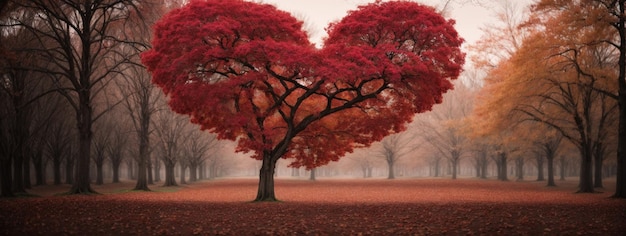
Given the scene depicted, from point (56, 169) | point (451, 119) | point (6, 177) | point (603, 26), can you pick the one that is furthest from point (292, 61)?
point (451, 119)

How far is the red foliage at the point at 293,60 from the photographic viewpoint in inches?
666

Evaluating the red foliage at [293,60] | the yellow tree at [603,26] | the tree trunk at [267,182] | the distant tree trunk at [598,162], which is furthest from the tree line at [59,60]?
the distant tree trunk at [598,162]

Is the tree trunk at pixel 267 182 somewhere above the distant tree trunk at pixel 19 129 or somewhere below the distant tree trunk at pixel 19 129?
below

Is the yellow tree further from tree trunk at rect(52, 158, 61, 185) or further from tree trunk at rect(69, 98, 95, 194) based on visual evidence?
tree trunk at rect(52, 158, 61, 185)

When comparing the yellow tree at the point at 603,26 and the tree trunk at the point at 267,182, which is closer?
the yellow tree at the point at 603,26

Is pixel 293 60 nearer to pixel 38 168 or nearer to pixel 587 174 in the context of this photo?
pixel 587 174

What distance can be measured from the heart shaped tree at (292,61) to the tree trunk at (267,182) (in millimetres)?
71

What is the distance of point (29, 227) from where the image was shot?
962cm

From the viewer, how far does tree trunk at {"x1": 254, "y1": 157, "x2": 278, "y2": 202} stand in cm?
2081

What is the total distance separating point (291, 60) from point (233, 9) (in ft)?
11.4

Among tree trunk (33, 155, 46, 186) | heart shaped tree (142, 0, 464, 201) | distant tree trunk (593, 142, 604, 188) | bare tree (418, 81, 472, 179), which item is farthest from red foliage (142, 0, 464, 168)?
bare tree (418, 81, 472, 179)

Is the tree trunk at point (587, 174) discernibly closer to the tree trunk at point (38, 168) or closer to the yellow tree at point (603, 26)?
the yellow tree at point (603, 26)

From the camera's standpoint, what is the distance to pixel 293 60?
16734 millimetres

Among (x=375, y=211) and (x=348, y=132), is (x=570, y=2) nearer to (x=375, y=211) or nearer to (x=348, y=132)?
(x=348, y=132)
